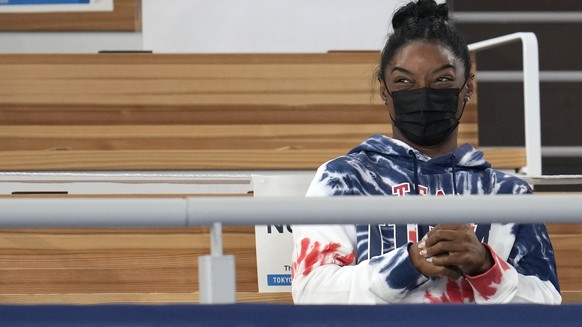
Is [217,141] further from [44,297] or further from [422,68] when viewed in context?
[422,68]

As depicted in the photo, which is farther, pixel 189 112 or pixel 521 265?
pixel 189 112

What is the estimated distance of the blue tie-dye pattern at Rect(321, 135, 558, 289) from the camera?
64.5 inches

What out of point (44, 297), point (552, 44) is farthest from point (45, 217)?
point (552, 44)

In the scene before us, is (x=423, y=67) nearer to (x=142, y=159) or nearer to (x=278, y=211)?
(x=278, y=211)

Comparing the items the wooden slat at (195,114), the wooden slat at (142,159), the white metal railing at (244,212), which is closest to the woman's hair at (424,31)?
the white metal railing at (244,212)

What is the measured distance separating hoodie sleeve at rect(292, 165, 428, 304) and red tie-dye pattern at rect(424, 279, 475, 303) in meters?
0.03

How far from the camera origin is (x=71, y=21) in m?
3.54

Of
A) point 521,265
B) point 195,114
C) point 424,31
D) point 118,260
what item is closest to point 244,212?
point 521,265

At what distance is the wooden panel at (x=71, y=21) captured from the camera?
3529 mm

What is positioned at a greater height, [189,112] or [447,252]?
[189,112]

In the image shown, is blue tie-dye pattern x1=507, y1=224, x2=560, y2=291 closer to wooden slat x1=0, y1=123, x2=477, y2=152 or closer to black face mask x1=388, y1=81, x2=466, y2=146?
black face mask x1=388, y1=81, x2=466, y2=146

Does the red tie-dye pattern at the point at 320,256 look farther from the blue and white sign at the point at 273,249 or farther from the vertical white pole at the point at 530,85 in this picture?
the vertical white pole at the point at 530,85

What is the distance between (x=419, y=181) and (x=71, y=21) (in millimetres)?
2081

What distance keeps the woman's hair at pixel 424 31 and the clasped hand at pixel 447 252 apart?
1.33 ft
